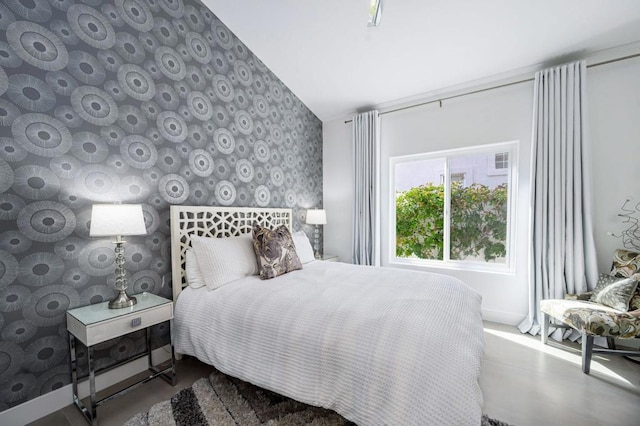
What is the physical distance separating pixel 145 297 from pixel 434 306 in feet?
6.55

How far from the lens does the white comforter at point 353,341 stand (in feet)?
3.55

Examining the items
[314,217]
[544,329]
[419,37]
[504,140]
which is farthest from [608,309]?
[314,217]

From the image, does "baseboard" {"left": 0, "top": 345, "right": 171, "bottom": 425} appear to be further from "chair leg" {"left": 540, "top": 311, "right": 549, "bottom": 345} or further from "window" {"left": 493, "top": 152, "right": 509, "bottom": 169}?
"window" {"left": 493, "top": 152, "right": 509, "bottom": 169}

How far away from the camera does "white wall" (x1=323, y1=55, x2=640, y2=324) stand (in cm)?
239

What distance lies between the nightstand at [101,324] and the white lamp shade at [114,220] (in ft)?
1.60

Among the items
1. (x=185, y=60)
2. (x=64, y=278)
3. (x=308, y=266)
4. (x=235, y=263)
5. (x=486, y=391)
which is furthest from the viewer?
(x=308, y=266)

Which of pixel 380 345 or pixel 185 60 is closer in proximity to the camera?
pixel 380 345

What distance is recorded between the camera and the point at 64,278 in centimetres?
164

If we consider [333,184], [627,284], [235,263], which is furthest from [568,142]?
[235,263]

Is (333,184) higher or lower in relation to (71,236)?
higher

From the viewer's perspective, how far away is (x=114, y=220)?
1.59 metres

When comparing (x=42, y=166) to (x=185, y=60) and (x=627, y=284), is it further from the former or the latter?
(x=627, y=284)

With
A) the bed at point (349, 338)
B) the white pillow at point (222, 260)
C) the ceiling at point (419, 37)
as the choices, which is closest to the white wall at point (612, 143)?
the ceiling at point (419, 37)

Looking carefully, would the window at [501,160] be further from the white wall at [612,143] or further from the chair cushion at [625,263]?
the chair cushion at [625,263]
